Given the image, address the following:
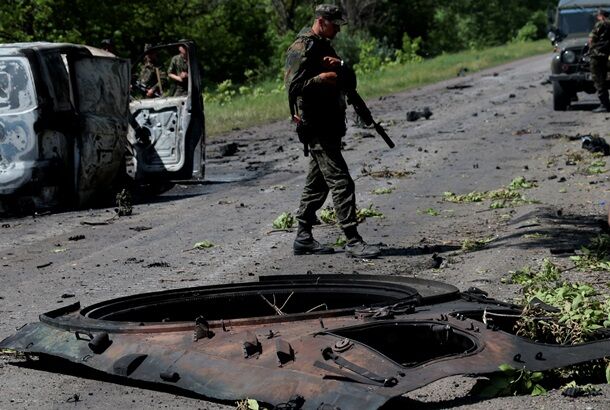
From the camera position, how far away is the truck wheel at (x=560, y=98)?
23.1m

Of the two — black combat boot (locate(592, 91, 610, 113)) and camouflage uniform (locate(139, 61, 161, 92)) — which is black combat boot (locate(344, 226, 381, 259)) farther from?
black combat boot (locate(592, 91, 610, 113))

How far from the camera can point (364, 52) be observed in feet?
138

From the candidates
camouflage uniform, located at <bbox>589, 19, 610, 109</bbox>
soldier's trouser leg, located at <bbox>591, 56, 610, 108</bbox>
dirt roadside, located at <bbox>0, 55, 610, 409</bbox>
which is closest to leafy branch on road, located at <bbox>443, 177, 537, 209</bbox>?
dirt roadside, located at <bbox>0, 55, 610, 409</bbox>

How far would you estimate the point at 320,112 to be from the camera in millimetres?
10125

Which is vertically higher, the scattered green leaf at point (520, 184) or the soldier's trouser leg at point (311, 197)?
the soldier's trouser leg at point (311, 197)

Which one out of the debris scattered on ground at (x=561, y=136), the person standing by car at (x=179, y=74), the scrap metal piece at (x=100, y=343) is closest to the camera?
the scrap metal piece at (x=100, y=343)

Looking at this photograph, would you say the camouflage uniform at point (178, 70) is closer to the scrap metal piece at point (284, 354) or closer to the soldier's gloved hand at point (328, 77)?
the soldier's gloved hand at point (328, 77)

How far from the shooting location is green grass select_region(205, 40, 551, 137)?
2492 centimetres

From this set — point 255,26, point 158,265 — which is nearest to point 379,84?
point 255,26

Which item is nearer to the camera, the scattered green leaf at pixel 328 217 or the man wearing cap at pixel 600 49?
the scattered green leaf at pixel 328 217

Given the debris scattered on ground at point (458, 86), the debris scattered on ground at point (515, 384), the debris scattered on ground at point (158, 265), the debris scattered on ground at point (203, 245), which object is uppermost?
the debris scattered on ground at point (515, 384)

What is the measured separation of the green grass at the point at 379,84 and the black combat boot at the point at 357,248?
12.2m

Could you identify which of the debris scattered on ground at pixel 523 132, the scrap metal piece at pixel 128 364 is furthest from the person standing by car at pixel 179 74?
the scrap metal piece at pixel 128 364

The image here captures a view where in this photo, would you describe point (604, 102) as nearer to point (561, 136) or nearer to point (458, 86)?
point (561, 136)
